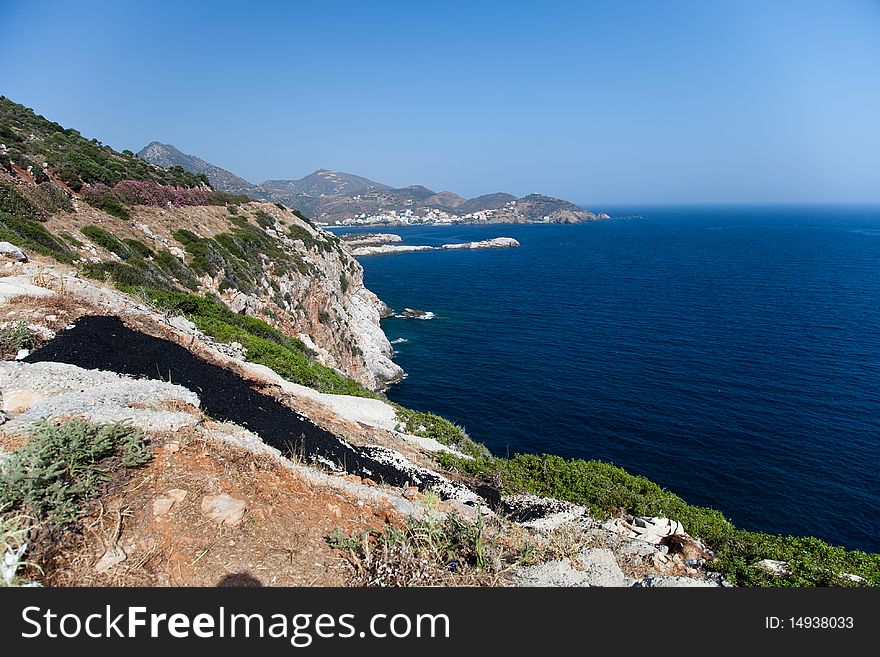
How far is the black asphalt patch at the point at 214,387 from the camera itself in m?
11.2

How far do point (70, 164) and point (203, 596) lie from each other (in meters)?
43.4

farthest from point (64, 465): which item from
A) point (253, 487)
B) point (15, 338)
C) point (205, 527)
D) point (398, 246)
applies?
point (398, 246)

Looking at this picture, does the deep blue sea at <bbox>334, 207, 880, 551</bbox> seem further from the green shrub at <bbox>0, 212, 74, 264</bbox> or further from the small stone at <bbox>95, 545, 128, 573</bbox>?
the small stone at <bbox>95, 545, 128, 573</bbox>

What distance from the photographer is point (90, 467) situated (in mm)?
7551

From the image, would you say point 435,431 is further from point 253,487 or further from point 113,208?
point 113,208

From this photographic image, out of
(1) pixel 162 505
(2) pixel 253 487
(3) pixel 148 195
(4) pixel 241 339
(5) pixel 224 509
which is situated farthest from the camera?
(3) pixel 148 195

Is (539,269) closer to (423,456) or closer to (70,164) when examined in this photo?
(70,164)

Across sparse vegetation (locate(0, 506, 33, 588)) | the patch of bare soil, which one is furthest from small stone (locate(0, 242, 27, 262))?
sparse vegetation (locate(0, 506, 33, 588))

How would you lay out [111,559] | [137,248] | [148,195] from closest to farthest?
[111,559] → [137,248] → [148,195]

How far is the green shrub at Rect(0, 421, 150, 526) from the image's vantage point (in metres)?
6.54

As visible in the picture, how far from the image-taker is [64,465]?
7387mm

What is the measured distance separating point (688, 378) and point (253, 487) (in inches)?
2014

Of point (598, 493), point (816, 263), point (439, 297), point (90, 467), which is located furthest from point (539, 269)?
point (90, 467)

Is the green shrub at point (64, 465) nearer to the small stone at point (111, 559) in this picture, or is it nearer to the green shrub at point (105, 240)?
the small stone at point (111, 559)
